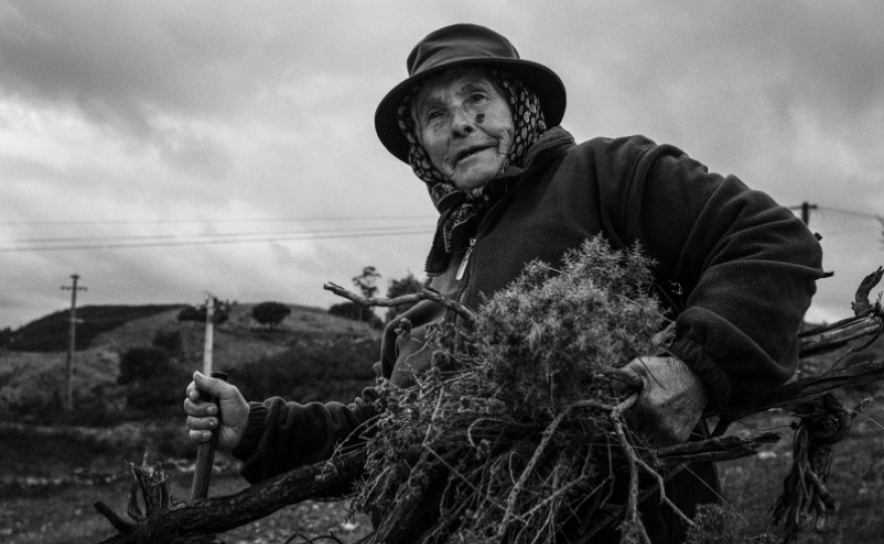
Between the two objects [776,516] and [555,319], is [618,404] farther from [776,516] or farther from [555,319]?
[776,516]

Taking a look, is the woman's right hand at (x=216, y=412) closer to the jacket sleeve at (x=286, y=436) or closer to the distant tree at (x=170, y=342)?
the jacket sleeve at (x=286, y=436)

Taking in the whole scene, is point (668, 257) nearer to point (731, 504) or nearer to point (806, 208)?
point (731, 504)

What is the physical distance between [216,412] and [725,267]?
1.83 metres

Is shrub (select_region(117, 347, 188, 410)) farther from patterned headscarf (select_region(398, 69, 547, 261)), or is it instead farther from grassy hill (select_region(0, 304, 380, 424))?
patterned headscarf (select_region(398, 69, 547, 261))

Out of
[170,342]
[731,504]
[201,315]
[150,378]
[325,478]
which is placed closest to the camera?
[325,478]

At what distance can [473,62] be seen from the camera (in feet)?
8.84

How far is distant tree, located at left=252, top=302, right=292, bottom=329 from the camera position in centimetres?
6838

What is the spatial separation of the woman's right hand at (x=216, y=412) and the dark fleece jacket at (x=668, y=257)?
5 centimetres

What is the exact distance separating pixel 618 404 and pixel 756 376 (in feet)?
1.43

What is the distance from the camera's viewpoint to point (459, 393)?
1728 mm

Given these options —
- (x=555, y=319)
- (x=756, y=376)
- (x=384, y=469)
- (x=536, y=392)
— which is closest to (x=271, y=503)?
(x=384, y=469)

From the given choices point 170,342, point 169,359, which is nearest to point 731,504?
point 169,359

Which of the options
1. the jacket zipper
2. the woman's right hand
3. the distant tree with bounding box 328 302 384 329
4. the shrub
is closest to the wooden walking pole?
the woman's right hand

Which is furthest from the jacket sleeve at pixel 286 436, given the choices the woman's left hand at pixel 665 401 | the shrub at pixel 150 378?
the shrub at pixel 150 378
